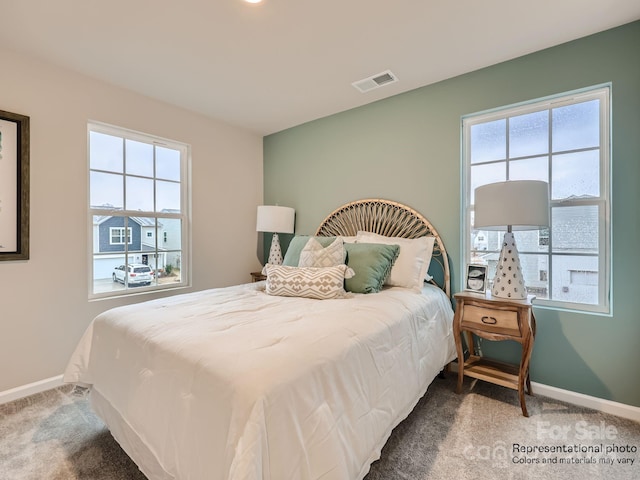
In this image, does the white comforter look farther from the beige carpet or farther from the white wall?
the white wall

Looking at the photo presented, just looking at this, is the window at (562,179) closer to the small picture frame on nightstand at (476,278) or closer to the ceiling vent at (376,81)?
the small picture frame on nightstand at (476,278)

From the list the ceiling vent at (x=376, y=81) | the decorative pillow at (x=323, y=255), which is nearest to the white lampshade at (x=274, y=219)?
the decorative pillow at (x=323, y=255)

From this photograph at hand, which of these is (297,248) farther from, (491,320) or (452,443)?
(452,443)

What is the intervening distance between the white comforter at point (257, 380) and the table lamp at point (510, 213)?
2.21 feet

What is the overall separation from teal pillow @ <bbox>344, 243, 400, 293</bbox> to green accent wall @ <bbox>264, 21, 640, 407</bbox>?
0.63 meters

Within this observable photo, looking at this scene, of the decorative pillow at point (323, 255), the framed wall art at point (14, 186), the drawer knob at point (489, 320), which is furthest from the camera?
the decorative pillow at point (323, 255)

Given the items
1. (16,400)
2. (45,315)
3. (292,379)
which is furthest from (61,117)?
(292,379)

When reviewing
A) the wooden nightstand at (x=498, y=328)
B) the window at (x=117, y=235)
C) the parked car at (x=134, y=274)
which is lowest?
the wooden nightstand at (x=498, y=328)

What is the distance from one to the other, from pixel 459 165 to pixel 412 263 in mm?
926

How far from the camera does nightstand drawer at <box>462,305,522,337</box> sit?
192 centimetres

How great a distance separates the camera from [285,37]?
2.01 m

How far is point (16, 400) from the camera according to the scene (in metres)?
2.16

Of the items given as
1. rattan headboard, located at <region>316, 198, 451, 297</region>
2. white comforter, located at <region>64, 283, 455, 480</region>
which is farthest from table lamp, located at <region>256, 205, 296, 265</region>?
white comforter, located at <region>64, 283, 455, 480</region>

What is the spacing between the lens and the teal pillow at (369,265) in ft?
7.23
